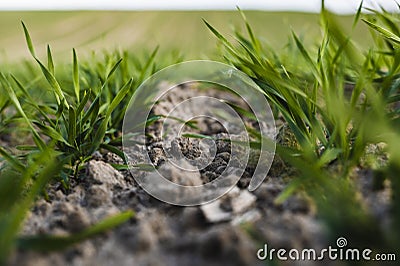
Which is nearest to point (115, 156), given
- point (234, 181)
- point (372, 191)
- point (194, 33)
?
point (234, 181)

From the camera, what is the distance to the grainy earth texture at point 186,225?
0.69m

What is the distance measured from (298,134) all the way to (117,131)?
2.24 feet

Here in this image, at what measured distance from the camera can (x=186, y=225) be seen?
768 mm

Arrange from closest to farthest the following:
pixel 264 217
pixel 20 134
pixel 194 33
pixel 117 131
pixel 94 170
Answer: pixel 264 217
pixel 94 170
pixel 117 131
pixel 20 134
pixel 194 33

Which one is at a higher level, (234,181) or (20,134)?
(20,134)

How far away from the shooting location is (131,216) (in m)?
0.79

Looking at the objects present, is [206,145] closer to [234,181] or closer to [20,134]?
[234,181]

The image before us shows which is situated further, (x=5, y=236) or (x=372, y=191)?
(x=372, y=191)

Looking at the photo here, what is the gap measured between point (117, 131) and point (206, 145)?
368 millimetres

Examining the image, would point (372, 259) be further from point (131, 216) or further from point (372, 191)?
point (131, 216)

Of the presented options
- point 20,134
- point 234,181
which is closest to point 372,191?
point 234,181

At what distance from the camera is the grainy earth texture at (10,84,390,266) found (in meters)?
0.69

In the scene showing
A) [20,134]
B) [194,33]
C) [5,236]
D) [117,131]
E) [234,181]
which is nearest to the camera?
[5,236]

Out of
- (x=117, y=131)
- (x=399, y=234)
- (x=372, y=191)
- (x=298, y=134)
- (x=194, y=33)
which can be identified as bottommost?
(x=399, y=234)
